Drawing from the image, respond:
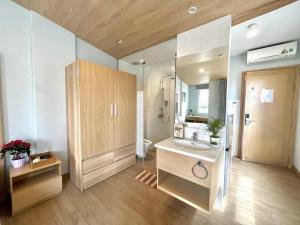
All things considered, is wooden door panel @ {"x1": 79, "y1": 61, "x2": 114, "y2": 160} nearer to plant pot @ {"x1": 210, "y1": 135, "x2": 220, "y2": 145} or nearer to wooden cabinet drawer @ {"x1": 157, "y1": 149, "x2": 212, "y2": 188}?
wooden cabinet drawer @ {"x1": 157, "y1": 149, "x2": 212, "y2": 188}

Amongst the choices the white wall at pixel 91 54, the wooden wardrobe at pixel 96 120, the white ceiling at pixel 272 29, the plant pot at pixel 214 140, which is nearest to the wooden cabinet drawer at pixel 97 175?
the wooden wardrobe at pixel 96 120

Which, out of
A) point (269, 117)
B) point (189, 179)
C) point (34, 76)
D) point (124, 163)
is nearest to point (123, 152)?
point (124, 163)

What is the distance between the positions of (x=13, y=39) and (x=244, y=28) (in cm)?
331

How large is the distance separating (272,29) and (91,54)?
10.2 ft

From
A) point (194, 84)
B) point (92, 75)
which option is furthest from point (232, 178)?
point (92, 75)

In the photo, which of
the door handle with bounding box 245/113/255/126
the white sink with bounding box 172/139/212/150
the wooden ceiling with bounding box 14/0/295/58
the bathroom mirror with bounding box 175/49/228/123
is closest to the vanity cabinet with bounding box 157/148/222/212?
the white sink with bounding box 172/139/212/150

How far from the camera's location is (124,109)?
103 inches

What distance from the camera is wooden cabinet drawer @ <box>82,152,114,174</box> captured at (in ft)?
6.74

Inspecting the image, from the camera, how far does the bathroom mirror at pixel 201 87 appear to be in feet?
5.87

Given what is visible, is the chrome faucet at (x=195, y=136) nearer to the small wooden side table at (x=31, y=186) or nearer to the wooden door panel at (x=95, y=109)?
the wooden door panel at (x=95, y=109)

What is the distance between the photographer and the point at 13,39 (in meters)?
1.92

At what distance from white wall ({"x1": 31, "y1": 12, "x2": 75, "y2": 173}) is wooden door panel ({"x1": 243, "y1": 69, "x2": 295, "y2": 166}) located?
12.2 feet

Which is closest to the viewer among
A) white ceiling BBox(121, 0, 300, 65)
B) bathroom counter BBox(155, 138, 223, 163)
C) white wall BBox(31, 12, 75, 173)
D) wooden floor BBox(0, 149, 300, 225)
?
bathroom counter BBox(155, 138, 223, 163)

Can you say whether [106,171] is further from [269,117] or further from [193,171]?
[269,117]
